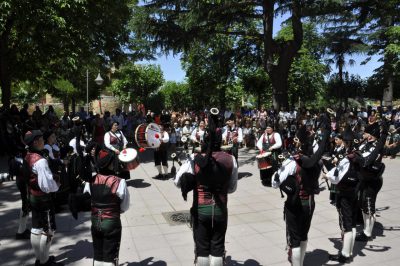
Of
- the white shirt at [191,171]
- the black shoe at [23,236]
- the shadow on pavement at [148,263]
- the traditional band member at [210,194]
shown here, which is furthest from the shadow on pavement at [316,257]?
the black shoe at [23,236]

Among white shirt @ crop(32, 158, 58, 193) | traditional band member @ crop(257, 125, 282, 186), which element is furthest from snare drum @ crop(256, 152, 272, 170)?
white shirt @ crop(32, 158, 58, 193)

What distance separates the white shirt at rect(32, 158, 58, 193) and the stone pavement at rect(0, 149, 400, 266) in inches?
49.9

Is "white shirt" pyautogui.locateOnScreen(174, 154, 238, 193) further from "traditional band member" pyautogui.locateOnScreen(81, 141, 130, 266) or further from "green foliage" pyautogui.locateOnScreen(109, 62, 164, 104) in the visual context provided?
"green foliage" pyautogui.locateOnScreen(109, 62, 164, 104)

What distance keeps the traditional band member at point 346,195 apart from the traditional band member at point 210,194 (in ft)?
6.15

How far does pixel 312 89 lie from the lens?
30.4 m

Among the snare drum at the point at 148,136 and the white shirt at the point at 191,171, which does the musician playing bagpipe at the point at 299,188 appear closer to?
the white shirt at the point at 191,171

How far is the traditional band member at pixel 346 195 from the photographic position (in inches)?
208

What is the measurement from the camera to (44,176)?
4848mm

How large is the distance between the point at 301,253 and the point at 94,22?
12.6 m

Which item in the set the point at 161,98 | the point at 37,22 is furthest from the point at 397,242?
the point at 161,98

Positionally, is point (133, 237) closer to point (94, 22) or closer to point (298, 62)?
point (94, 22)

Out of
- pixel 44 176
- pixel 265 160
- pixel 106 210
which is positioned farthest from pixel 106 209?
pixel 265 160

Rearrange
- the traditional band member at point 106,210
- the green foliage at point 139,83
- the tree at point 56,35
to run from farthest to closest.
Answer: the green foliage at point 139,83 → the tree at point 56,35 → the traditional band member at point 106,210

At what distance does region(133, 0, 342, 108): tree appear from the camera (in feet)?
49.4
